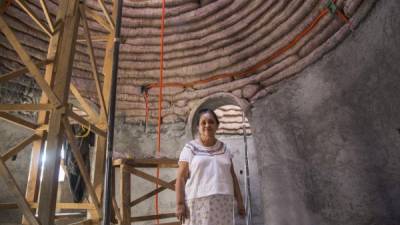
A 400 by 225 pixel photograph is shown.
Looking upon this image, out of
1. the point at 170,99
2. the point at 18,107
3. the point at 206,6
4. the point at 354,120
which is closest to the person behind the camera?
the point at 18,107

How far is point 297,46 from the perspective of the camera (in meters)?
4.26

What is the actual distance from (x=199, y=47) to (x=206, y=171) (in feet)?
11.6

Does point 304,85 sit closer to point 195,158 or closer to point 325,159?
point 325,159

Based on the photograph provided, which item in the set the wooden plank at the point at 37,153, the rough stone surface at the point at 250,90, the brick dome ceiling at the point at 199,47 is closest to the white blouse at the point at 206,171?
the wooden plank at the point at 37,153

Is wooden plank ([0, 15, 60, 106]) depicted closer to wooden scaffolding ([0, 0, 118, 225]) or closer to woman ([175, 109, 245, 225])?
wooden scaffolding ([0, 0, 118, 225])

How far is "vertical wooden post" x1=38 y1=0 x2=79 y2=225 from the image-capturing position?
80.5 inches

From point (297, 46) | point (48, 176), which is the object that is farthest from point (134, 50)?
point (48, 176)

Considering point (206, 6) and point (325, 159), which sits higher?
point (206, 6)

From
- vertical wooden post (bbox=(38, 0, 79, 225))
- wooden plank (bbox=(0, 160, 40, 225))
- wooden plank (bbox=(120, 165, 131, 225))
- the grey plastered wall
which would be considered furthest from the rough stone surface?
wooden plank (bbox=(0, 160, 40, 225))

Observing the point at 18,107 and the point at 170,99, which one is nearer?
the point at 18,107

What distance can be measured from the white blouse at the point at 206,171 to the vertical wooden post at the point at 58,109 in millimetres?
961

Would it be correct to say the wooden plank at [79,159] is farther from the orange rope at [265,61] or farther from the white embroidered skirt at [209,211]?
the orange rope at [265,61]

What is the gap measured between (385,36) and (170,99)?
12.1ft

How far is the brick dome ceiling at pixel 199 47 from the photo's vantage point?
169 inches
